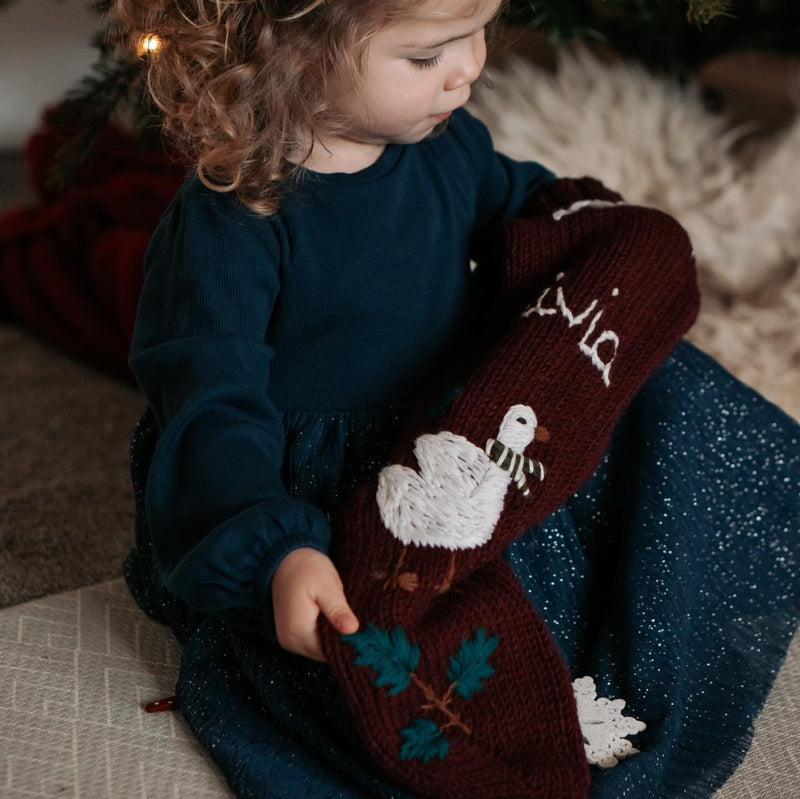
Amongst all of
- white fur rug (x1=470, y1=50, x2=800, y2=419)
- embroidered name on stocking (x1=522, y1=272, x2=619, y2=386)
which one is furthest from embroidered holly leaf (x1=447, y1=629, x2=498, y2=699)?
white fur rug (x1=470, y1=50, x2=800, y2=419)

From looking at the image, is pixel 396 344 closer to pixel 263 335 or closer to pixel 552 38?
pixel 263 335

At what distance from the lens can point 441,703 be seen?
0.59 m

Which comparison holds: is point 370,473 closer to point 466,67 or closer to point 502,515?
point 502,515

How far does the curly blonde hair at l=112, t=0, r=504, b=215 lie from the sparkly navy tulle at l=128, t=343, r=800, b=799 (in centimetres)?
19

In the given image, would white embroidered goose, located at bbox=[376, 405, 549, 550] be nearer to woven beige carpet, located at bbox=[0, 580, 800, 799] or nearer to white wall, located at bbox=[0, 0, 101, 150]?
woven beige carpet, located at bbox=[0, 580, 800, 799]

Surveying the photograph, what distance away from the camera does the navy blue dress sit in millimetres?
625

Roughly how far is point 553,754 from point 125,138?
1081mm

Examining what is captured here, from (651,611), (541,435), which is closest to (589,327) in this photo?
(541,435)

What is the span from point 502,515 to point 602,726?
15 cm

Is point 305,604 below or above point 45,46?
above

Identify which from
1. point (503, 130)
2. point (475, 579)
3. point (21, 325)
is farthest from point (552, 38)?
point (21, 325)

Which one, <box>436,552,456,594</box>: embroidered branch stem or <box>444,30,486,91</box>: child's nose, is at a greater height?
<box>444,30,486,91</box>: child's nose

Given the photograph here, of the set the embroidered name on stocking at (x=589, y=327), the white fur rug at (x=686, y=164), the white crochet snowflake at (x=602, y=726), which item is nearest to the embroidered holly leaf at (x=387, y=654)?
the white crochet snowflake at (x=602, y=726)

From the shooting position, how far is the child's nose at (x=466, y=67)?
67cm
